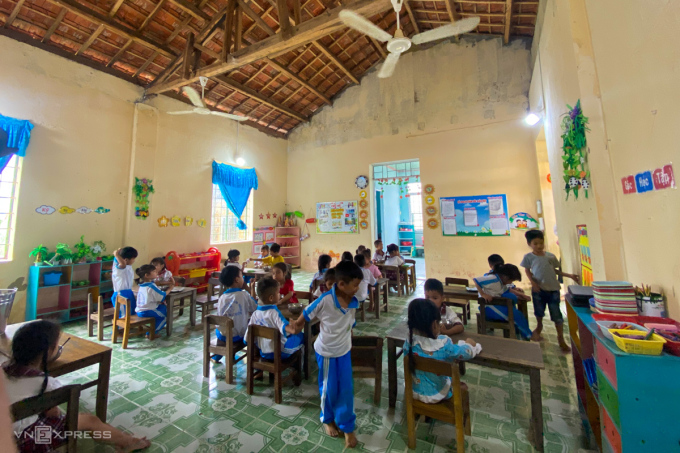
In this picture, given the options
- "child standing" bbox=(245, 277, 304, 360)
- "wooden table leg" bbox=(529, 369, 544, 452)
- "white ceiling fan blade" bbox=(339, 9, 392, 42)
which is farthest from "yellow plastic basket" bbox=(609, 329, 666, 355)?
"white ceiling fan blade" bbox=(339, 9, 392, 42)

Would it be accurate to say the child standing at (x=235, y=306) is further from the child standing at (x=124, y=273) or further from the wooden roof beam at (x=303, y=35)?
the wooden roof beam at (x=303, y=35)

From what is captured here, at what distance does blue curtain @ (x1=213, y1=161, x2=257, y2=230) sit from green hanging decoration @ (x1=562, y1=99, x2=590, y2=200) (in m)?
6.63

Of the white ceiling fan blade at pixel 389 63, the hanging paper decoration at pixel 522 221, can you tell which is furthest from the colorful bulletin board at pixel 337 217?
the white ceiling fan blade at pixel 389 63

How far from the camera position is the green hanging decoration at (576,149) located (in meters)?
2.43

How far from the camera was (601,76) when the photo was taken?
2.18 metres

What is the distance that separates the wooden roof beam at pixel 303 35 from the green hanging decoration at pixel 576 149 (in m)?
2.29

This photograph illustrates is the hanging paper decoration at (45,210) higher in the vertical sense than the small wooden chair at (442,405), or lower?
higher

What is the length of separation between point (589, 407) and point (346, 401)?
1519 millimetres

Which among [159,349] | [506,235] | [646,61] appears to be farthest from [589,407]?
[506,235]

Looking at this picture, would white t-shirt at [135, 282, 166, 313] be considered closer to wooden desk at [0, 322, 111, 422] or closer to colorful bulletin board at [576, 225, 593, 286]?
wooden desk at [0, 322, 111, 422]

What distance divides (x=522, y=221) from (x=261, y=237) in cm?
649

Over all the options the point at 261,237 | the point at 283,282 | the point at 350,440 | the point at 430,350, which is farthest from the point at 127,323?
the point at 261,237

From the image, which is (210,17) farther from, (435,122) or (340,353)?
(340,353)

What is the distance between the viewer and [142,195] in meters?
5.31
